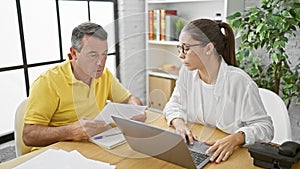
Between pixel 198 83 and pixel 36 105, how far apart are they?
735 millimetres

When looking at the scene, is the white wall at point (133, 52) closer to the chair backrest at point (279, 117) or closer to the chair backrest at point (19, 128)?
the chair backrest at point (19, 128)

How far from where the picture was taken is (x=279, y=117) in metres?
1.42

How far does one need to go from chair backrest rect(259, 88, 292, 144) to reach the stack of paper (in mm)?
879

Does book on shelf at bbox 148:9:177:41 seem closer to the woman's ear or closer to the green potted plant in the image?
the woman's ear

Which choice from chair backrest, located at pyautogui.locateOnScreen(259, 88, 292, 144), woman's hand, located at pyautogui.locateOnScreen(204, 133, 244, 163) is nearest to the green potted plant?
chair backrest, located at pyautogui.locateOnScreen(259, 88, 292, 144)

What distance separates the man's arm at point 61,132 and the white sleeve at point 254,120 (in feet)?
1.92

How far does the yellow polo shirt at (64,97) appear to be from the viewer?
1.25 metres

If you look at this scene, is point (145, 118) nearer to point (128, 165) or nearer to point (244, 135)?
point (128, 165)

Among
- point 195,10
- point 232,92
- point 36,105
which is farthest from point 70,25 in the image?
point 232,92

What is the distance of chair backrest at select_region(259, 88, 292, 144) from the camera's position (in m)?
1.39

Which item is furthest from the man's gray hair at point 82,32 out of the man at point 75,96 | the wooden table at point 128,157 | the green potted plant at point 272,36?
the green potted plant at point 272,36

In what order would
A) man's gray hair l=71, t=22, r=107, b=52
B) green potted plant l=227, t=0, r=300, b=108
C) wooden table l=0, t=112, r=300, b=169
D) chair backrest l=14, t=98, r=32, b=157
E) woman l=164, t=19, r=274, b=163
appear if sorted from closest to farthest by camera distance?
wooden table l=0, t=112, r=300, b=169 → woman l=164, t=19, r=274, b=163 → man's gray hair l=71, t=22, r=107, b=52 → chair backrest l=14, t=98, r=32, b=157 → green potted plant l=227, t=0, r=300, b=108

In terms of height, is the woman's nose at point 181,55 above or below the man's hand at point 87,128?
above

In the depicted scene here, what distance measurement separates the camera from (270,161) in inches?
37.6
